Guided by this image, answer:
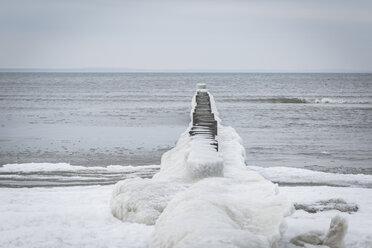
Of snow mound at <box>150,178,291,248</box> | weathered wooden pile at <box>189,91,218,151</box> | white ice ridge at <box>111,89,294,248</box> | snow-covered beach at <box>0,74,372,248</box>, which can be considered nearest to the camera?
snow mound at <box>150,178,291,248</box>

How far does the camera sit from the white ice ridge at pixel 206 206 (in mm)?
3715

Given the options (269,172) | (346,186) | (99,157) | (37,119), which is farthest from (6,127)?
(346,186)

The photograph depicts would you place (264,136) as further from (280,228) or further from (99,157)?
(280,228)

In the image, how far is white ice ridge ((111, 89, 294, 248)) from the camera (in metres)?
3.71

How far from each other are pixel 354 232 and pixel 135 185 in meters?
2.56

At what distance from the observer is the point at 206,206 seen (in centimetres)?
439

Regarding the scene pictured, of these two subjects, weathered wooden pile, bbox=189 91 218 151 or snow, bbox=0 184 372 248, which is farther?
weathered wooden pile, bbox=189 91 218 151

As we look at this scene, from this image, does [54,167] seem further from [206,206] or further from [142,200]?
[206,206]

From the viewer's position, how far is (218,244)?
3.38 metres

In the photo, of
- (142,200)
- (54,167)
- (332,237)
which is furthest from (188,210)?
(54,167)

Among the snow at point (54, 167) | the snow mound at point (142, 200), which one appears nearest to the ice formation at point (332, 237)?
the snow mound at point (142, 200)

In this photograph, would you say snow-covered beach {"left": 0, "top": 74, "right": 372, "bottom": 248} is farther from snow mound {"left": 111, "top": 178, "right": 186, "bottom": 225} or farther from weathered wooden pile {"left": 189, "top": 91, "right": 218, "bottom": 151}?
weathered wooden pile {"left": 189, "top": 91, "right": 218, "bottom": 151}

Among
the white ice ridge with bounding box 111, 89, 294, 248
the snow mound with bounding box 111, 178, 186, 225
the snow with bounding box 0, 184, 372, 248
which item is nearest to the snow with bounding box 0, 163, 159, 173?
the snow with bounding box 0, 184, 372, 248

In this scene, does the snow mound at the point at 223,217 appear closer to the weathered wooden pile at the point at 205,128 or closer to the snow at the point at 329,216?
the snow at the point at 329,216
